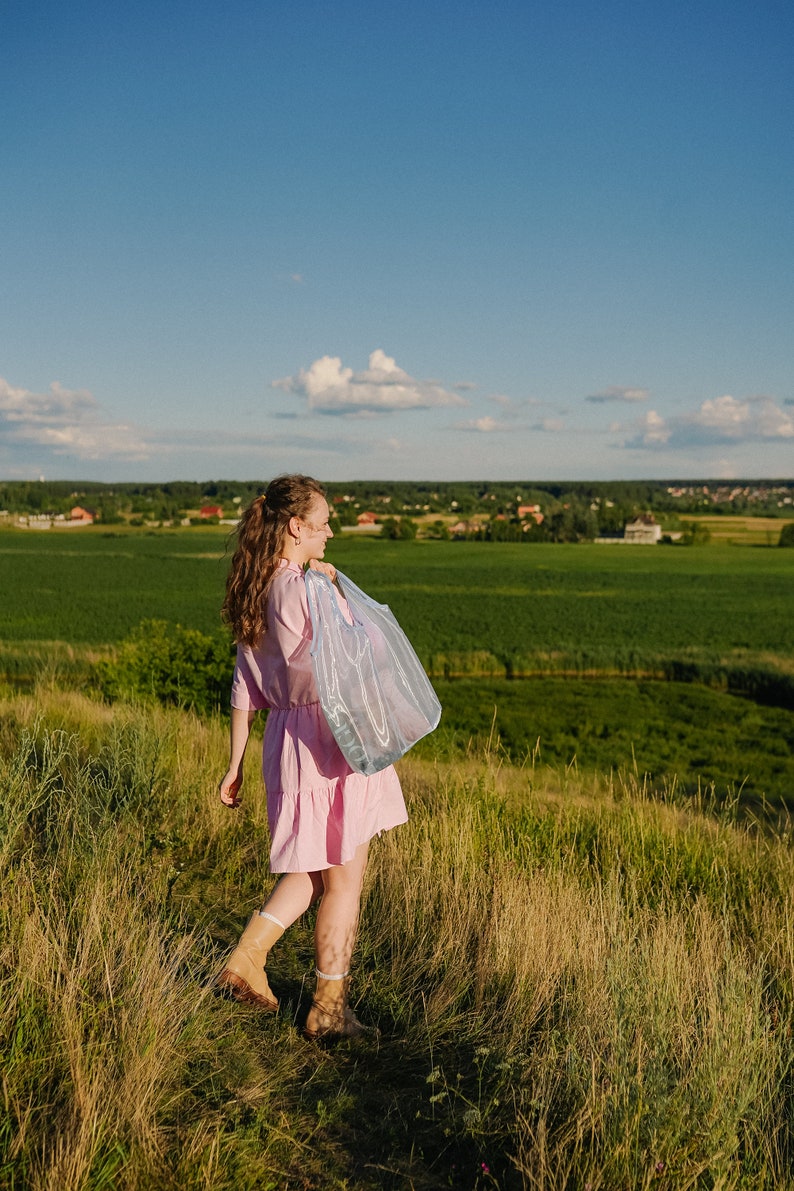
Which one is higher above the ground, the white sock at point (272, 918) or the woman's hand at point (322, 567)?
the woman's hand at point (322, 567)

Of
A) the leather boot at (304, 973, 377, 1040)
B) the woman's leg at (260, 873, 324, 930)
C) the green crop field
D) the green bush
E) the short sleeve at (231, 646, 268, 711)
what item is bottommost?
the green crop field

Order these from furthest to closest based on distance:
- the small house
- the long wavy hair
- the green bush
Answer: the small house < the green bush < the long wavy hair

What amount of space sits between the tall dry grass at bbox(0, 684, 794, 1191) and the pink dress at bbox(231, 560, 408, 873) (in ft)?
1.66

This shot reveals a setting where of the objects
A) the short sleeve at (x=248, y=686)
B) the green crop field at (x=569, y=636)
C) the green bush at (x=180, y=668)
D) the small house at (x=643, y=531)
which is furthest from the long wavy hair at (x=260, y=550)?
the small house at (x=643, y=531)

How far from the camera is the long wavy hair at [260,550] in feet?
10.1

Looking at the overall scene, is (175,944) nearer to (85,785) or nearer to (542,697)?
(85,785)

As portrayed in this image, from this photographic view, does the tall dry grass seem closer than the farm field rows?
Yes

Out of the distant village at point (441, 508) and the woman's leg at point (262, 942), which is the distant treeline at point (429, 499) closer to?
the distant village at point (441, 508)

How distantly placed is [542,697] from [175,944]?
76.3 ft

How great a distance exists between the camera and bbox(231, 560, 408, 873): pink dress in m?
3.05

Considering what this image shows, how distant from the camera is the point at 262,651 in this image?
3.20 m

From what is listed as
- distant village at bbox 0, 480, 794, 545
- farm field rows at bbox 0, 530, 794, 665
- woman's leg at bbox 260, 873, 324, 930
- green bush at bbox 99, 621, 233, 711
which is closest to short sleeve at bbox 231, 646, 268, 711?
woman's leg at bbox 260, 873, 324, 930

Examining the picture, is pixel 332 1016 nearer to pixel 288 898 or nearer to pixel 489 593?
pixel 288 898

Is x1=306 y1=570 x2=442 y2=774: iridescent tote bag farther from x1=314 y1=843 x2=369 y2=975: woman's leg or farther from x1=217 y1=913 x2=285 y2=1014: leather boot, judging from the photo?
x1=217 y1=913 x2=285 y2=1014: leather boot
